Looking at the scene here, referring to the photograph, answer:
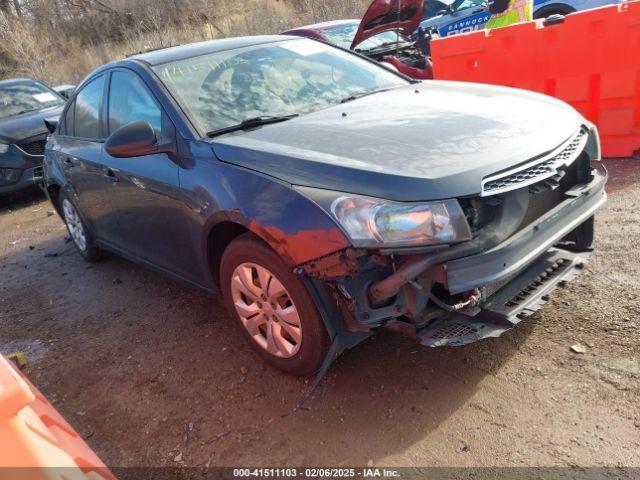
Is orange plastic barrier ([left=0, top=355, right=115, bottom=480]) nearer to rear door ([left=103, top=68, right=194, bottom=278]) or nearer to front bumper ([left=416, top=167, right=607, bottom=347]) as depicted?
front bumper ([left=416, top=167, right=607, bottom=347])

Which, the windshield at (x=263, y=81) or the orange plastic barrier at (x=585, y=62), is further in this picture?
the orange plastic barrier at (x=585, y=62)

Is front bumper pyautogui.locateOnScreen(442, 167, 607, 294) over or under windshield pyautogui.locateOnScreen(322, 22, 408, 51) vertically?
under

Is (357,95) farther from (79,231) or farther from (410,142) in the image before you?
(79,231)

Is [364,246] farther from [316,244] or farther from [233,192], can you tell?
[233,192]

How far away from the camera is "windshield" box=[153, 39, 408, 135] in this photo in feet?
11.0

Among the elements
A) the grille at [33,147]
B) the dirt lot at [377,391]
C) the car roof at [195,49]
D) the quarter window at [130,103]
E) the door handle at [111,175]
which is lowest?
the dirt lot at [377,391]

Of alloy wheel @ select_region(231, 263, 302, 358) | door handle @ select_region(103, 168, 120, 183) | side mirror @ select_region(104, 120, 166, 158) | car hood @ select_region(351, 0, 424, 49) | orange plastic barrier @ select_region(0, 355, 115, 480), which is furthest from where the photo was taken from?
car hood @ select_region(351, 0, 424, 49)

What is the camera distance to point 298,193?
2.52m

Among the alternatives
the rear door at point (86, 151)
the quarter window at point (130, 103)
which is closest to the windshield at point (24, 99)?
the rear door at point (86, 151)

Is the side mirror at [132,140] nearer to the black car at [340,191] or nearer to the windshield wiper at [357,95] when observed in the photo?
the black car at [340,191]

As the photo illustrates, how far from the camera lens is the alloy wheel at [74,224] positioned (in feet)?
17.3

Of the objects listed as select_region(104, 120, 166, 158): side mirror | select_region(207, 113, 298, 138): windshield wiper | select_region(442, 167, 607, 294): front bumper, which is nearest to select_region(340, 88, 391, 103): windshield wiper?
select_region(207, 113, 298, 138): windshield wiper

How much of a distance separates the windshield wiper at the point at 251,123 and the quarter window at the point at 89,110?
62.7 inches

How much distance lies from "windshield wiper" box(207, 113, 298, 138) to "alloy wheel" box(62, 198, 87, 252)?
2645 millimetres
